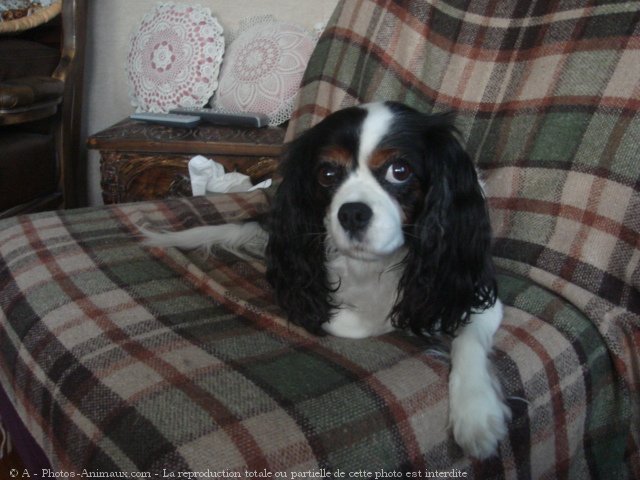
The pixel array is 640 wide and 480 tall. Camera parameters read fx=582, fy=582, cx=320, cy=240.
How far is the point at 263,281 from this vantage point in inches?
47.0

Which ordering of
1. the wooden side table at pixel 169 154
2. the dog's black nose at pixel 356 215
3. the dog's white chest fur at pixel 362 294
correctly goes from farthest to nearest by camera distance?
the wooden side table at pixel 169 154 → the dog's white chest fur at pixel 362 294 → the dog's black nose at pixel 356 215

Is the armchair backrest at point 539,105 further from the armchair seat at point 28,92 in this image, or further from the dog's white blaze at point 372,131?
the armchair seat at point 28,92

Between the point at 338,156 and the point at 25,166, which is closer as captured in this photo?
the point at 338,156

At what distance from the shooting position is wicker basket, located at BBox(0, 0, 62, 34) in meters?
2.22

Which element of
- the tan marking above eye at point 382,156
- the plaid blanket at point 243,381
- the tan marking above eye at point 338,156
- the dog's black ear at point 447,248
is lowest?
the plaid blanket at point 243,381

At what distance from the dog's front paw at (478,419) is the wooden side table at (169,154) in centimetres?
109

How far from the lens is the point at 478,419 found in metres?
0.73

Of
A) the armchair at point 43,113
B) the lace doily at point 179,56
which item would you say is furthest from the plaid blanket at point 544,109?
the armchair at point 43,113

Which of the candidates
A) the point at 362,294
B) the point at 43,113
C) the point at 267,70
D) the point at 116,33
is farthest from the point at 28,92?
the point at 362,294

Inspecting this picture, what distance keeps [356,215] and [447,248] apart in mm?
180

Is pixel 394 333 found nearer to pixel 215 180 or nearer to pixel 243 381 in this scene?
pixel 243 381

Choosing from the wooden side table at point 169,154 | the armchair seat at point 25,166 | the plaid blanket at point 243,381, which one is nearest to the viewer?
the plaid blanket at point 243,381

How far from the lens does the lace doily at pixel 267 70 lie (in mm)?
1896

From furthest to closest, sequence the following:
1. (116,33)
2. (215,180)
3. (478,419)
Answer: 1. (116,33)
2. (215,180)
3. (478,419)
